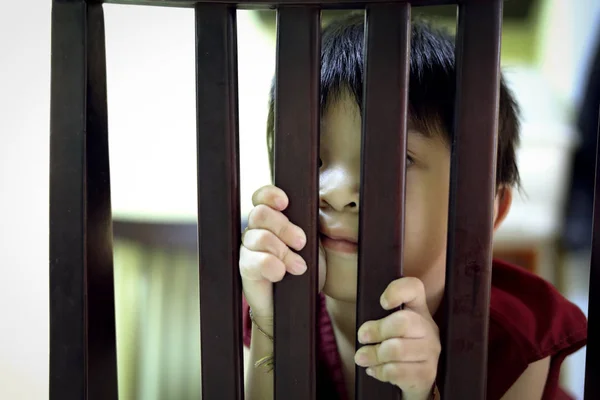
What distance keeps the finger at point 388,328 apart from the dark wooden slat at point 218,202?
12cm

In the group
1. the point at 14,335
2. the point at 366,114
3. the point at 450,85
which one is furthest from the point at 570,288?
the point at 14,335

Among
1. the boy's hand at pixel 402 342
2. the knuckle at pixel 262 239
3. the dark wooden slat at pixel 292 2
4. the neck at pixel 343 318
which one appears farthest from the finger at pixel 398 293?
the neck at pixel 343 318

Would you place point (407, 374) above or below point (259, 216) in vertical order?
below

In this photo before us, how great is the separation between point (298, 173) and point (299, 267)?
0.08m

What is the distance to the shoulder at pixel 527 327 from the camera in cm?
78

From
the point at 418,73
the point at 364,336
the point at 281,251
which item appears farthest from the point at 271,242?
the point at 418,73

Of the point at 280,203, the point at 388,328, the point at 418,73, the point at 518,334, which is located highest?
the point at 418,73

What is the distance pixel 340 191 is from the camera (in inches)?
22.1

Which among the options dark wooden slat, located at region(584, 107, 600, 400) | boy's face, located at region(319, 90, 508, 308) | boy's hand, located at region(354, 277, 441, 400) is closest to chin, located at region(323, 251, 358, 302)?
boy's face, located at region(319, 90, 508, 308)

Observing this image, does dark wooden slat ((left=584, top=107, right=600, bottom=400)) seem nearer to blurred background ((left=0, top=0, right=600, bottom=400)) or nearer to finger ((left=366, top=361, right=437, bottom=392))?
finger ((left=366, top=361, right=437, bottom=392))

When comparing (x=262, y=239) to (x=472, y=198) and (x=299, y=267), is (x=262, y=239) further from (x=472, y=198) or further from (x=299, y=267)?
(x=472, y=198)

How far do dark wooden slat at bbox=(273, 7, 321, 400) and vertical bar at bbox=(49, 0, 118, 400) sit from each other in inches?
6.9

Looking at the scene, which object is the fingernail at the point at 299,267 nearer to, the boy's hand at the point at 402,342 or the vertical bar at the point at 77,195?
the boy's hand at the point at 402,342

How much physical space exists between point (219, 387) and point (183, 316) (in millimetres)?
466
